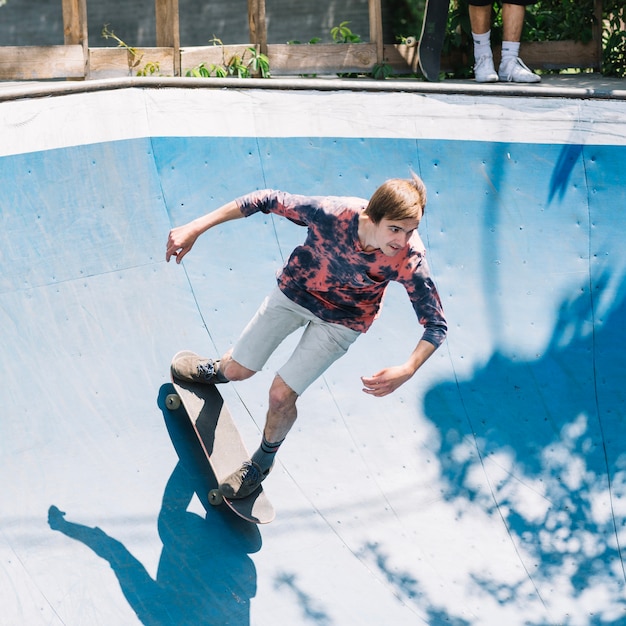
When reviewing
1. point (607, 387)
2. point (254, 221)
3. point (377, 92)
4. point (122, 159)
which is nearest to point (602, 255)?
point (607, 387)

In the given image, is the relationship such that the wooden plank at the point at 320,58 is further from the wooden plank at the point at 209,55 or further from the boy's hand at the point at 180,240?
the boy's hand at the point at 180,240

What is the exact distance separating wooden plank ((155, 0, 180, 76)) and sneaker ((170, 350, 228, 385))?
3.23m

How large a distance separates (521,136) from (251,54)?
246 cm

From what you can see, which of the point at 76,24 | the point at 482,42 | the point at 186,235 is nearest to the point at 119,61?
the point at 76,24

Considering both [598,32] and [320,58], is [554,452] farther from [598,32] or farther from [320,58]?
[598,32]

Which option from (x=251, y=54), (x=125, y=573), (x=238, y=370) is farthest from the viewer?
(x=251, y=54)

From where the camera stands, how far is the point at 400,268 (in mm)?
3723

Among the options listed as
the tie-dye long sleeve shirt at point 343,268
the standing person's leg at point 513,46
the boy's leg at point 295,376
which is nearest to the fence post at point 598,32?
the standing person's leg at point 513,46

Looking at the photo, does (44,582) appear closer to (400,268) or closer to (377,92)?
(400,268)

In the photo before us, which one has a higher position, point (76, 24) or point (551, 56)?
point (76, 24)

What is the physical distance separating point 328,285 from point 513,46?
4270 millimetres

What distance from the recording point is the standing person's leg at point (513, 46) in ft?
23.6

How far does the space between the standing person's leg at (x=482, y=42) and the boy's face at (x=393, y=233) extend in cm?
417

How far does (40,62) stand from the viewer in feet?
21.3
